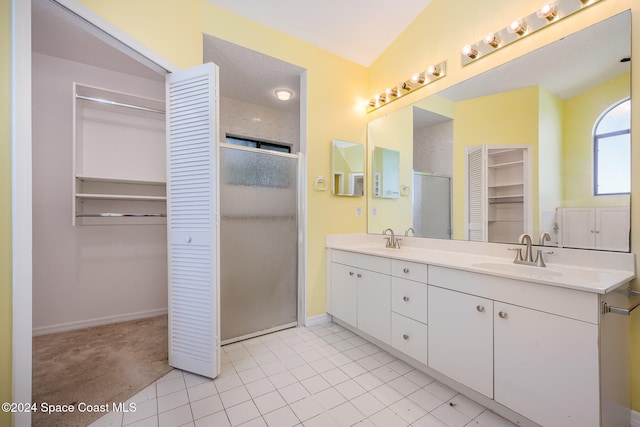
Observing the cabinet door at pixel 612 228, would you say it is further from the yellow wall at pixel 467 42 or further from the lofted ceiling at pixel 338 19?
the lofted ceiling at pixel 338 19

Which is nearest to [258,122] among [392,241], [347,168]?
[347,168]

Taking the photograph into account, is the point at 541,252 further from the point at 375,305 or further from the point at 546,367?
the point at 375,305

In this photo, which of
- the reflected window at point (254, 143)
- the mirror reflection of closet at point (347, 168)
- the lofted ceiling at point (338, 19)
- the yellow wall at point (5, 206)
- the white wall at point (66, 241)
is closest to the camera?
the yellow wall at point (5, 206)


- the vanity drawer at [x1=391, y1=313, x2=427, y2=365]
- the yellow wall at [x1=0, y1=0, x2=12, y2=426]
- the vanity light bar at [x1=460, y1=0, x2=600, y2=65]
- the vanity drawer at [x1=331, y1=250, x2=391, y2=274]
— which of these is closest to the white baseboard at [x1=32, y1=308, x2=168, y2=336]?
the yellow wall at [x1=0, y1=0, x2=12, y2=426]

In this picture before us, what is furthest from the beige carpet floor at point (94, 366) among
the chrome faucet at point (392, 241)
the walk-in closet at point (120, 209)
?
the chrome faucet at point (392, 241)

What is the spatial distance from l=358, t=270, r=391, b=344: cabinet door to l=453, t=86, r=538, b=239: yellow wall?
0.77 metres

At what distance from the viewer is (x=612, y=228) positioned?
56.4 inches

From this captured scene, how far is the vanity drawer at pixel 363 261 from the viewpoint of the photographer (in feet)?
6.89

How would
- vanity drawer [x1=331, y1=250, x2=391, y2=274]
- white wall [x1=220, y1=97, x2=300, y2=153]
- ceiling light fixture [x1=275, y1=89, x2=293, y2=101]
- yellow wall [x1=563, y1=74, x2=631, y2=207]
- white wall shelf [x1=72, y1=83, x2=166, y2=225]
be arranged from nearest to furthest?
yellow wall [x1=563, y1=74, x2=631, y2=207]
vanity drawer [x1=331, y1=250, x2=391, y2=274]
white wall shelf [x1=72, y1=83, x2=166, y2=225]
ceiling light fixture [x1=275, y1=89, x2=293, y2=101]
white wall [x1=220, y1=97, x2=300, y2=153]

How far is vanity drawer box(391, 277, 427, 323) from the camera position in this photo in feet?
5.87

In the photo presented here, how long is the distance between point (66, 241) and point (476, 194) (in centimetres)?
381

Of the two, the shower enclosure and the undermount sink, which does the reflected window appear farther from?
the undermount sink

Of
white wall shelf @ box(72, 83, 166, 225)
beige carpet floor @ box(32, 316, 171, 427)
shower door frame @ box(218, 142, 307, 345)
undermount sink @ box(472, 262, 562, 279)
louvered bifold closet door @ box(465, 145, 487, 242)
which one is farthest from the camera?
shower door frame @ box(218, 142, 307, 345)

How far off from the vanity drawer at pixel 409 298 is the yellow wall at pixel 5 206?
2.08m
